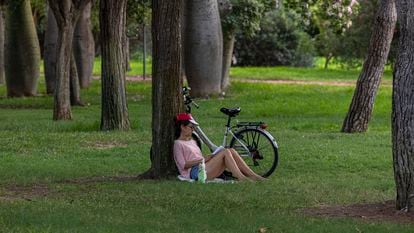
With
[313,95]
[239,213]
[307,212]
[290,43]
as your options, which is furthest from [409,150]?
[290,43]

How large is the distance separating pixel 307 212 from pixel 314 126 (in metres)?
10.1

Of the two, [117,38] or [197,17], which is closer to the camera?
[117,38]

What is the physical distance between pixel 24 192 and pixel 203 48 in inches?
632

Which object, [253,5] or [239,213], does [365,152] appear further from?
[253,5]

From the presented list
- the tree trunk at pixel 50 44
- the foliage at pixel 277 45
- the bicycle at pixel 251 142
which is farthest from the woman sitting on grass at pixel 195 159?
the foliage at pixel 277 45

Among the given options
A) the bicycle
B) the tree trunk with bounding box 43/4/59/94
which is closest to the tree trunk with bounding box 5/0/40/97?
the tree trunk with bounding box 43/4/59/94

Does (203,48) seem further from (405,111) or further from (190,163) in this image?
(405,111)

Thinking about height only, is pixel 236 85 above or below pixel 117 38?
below

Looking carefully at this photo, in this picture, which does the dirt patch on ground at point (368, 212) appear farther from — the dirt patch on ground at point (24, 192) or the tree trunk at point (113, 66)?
the tree trunk at point (113, 66)

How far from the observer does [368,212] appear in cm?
870

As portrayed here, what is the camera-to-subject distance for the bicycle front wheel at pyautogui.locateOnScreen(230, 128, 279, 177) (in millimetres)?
11477

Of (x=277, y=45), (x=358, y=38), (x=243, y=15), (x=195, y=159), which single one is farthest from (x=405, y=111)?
(x=277, y=45)

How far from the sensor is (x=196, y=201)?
9156 mm

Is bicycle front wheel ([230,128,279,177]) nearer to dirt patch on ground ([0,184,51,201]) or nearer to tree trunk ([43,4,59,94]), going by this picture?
dirt patch on ground ([0,184,51,201])
